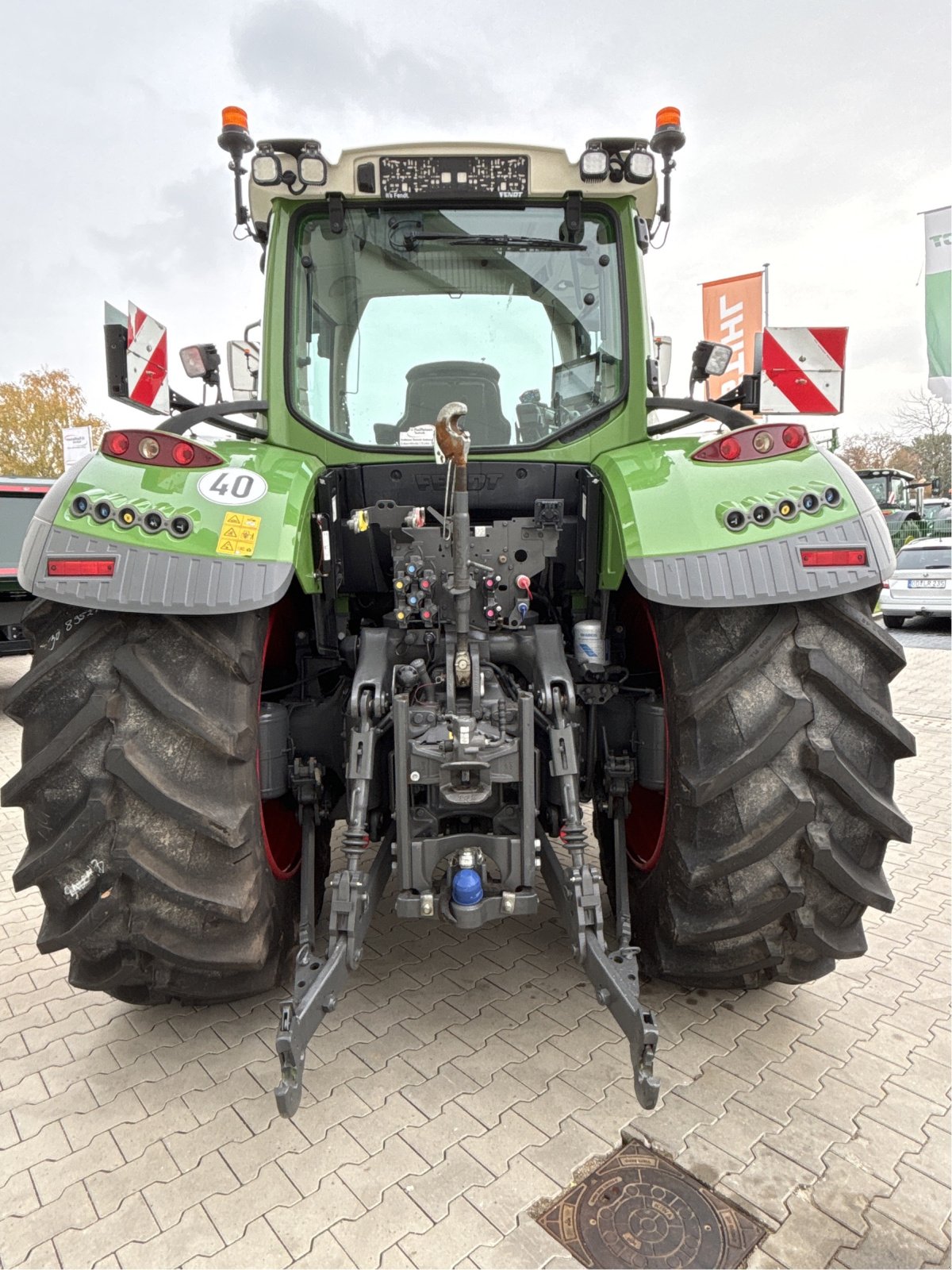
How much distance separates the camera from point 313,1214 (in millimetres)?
1774

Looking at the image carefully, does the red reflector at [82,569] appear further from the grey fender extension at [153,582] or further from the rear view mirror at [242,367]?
the rear view mirror at [242,367]

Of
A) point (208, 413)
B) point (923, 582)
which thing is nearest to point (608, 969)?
point (208, 413)

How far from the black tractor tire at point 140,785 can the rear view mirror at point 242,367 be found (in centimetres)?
158

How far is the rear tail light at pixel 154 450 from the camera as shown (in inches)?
83.7

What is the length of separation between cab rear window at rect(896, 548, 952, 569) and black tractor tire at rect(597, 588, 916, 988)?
37.6 feet

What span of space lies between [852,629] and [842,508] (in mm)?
321

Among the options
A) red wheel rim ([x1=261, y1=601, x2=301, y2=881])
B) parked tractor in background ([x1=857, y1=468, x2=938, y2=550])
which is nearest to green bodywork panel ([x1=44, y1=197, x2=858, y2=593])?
red wheel rim ([x1=261, y1=601, x2=301, y2=881])

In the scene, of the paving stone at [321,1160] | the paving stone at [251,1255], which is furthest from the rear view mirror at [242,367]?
the paving stone at [251,1255]

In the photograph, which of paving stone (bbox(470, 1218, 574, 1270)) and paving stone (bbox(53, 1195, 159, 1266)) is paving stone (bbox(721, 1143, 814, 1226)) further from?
paving stone (bbox(53, 1195, 159, 1266))

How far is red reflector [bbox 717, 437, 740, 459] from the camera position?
2184 mm

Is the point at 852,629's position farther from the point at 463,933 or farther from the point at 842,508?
the point at 463,933

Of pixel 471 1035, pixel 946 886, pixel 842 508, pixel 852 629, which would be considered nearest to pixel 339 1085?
pixel 471 1035

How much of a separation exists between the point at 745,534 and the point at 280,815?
1.82 meters

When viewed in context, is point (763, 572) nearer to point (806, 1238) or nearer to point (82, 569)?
point (806, 1238)
